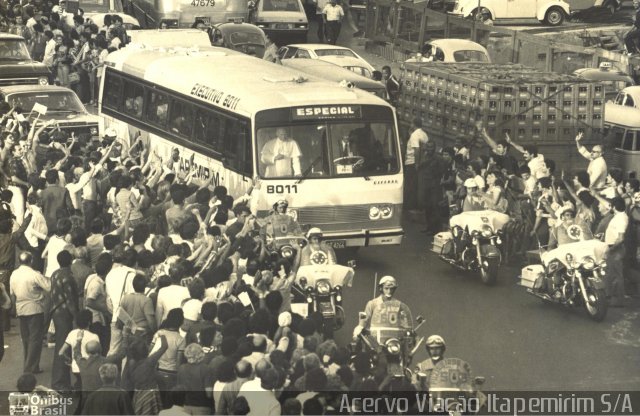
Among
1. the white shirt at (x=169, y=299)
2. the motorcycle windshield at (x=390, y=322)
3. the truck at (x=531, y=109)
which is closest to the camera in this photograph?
the white shirt at (x=169, y=299)

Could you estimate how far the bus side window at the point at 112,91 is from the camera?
2600 cm

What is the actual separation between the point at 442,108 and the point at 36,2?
18734 mm

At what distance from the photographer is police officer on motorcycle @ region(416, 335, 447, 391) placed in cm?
1326

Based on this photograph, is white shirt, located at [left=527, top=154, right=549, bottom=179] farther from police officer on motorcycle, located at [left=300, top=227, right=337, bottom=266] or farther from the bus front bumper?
police officer on motorcycle, located at [left=300, top=227, right=337, bottom=266]

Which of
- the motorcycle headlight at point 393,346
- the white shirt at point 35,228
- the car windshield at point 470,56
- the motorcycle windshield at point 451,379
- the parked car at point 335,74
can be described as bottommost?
the car windshield at point 470,56

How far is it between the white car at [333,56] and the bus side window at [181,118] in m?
8.02

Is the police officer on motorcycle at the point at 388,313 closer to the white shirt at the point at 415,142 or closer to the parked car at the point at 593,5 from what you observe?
the white shirt at the point at 415,142

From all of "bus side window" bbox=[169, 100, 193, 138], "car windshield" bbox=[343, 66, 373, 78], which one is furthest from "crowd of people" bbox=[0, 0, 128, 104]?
"bus side window" bbox=[169, 100, 193, 138]

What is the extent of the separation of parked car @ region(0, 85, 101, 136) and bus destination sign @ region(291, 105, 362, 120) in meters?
7.24

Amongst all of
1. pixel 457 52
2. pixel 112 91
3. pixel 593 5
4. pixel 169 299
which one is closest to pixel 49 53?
pixel 112 91

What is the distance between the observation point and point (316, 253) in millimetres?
17312

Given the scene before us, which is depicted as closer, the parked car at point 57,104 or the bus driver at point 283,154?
the bus driver at point 283,154

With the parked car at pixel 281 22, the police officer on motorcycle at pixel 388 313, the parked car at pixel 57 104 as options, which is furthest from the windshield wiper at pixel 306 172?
the parked car at pixel 281 22

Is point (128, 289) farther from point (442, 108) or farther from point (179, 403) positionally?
point (442, 108)
